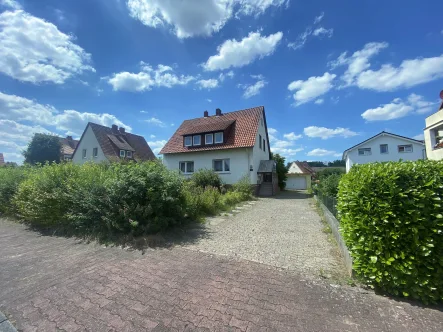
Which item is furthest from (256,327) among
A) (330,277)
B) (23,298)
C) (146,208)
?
(146,208)

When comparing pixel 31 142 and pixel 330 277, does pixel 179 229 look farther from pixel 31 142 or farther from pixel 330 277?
pixel 31 142

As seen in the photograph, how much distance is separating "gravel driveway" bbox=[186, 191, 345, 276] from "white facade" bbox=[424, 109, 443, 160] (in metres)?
7.72

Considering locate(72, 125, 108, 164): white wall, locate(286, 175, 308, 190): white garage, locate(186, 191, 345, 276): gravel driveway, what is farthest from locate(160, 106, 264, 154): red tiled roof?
locate(286, 175, 308, 190): white garage

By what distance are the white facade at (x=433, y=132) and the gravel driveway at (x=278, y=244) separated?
25.3 ft

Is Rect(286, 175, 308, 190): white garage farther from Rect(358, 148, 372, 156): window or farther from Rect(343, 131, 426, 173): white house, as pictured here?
Rect(358, 148, 372, 156): window

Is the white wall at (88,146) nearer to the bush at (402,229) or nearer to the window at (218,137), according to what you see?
the window at (218,137)

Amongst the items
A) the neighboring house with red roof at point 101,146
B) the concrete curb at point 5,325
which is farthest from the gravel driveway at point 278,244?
the neighboring house with red roof at point 101,146

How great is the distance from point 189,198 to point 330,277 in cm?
507

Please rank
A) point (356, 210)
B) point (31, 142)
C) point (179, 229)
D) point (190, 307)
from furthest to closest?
point (31, 142) < point (179, 229) < point (356, 210) < point (190, 307)

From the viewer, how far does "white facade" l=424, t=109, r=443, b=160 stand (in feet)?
32.5

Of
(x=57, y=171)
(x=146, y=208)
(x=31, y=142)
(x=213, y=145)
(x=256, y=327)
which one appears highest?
(x=31, y=142)

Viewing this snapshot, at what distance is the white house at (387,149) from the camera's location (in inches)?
1133

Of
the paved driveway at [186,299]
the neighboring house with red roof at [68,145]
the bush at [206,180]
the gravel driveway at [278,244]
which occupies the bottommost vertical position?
the paved driveway at [186,299]

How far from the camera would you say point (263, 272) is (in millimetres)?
3723
